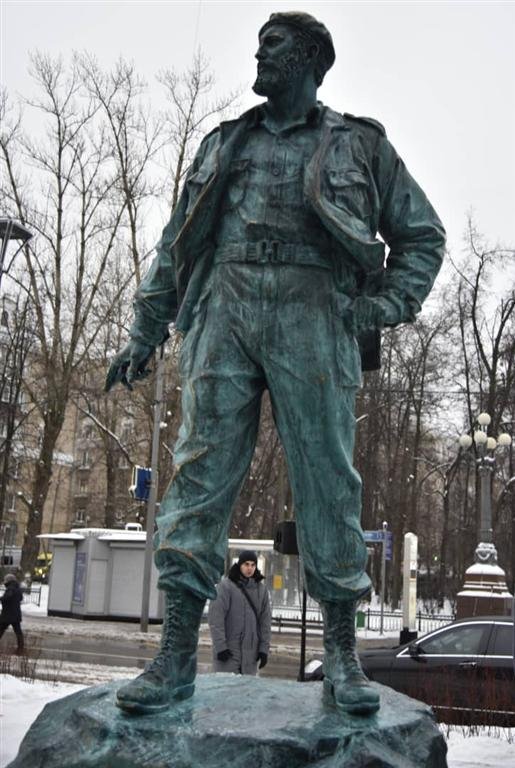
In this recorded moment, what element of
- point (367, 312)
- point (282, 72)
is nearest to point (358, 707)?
point (367, 312)

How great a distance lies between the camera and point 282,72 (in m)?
3.68

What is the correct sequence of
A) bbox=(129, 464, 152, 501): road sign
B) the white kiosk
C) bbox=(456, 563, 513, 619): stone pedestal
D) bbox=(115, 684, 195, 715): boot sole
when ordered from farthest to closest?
the white kiosk < bbox=(456, 563, 513, 619): stone pedestal < bbox=(129, 464, 152, 501): road sign < bbox=(115, 684, 195, 715): boot sole

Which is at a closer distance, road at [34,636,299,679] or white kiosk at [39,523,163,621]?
road at [34,636,299,679]

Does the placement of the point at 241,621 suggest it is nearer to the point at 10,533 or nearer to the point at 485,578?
the point at 485,578

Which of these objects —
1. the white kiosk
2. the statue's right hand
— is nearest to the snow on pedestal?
the white kiosk

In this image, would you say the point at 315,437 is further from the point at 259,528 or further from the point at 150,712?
the point at 259,528

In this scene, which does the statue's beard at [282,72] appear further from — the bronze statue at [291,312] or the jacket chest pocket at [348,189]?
the jacket chest pocket at [348,189]

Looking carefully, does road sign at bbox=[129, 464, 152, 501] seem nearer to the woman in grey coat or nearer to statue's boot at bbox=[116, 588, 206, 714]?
the woman in grey coat

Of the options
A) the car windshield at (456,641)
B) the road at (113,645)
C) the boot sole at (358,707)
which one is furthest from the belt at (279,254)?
the road at (113,645)

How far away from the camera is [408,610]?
68.9 ft

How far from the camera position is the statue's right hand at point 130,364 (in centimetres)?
393

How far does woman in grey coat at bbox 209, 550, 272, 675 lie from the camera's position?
25.3 feet

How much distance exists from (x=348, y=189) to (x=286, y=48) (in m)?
0.61

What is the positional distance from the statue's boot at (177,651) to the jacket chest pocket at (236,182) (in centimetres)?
152
